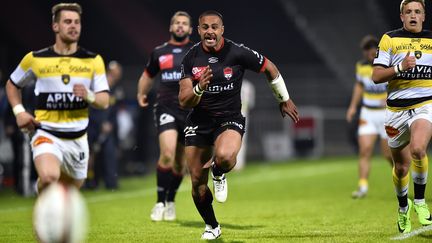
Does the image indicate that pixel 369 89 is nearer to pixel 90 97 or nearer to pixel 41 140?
pixel 90 97

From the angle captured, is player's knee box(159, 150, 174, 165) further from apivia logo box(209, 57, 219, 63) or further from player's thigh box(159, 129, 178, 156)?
apivia logo box(209, 57, 219, 63)

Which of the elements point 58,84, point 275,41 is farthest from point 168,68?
point 275,41

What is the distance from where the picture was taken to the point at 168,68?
1309cm

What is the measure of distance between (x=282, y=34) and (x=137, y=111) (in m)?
12.1

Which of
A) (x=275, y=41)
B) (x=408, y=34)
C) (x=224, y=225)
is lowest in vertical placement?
(x=224, y=225)

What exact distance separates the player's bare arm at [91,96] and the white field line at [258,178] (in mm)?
5988

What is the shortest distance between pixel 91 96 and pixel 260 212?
17.7 ft

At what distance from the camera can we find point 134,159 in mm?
23797

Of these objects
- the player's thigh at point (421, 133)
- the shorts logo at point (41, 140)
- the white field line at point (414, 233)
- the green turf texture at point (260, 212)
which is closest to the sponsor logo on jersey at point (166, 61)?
the green turf texture at point (260, 212)

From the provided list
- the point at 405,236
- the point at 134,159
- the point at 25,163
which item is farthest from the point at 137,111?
the point at 405,236

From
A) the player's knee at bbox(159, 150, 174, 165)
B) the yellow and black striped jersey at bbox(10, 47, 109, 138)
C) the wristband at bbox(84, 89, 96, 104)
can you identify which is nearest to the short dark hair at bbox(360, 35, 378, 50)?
the player's knee at bbox(159, 150, 174, 165)

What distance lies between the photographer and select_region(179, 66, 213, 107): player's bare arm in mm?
9258

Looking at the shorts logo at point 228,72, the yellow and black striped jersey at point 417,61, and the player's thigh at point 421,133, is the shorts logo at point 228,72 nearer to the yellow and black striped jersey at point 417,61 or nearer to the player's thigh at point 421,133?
the yellow and black striped jersey at point 417,61

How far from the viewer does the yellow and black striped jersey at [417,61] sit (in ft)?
34.6
